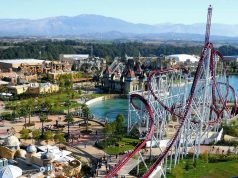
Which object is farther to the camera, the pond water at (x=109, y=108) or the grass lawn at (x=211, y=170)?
the pond water at (x=109, y=108)

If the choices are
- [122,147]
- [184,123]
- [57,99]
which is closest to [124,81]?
[57,99]

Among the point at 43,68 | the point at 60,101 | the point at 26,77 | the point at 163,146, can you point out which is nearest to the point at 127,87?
the point at 60,101

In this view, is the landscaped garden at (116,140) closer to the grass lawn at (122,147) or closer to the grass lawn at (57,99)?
the grass lawn at (122,147)

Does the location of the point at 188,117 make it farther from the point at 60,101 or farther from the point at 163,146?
Answer: the point at 60,101

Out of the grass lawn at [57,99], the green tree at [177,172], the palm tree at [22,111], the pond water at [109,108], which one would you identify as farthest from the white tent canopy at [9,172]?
the grass lawn at [57,99]

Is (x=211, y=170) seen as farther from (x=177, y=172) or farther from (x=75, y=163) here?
(x=75, y=163)

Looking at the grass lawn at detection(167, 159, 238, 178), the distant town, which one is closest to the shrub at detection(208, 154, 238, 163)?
the distant town

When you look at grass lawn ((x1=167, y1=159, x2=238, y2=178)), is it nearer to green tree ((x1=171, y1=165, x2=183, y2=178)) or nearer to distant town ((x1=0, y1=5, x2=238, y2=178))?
distant town ((x1=0, y1=5, x2=238, y2=178))
